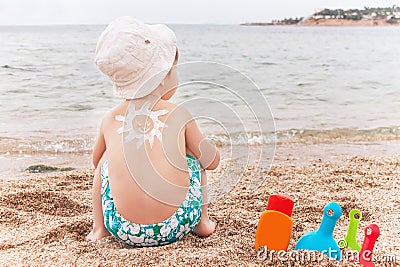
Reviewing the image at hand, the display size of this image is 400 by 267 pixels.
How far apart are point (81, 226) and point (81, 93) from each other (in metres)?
5.53

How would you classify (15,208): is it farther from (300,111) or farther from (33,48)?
(33,48)

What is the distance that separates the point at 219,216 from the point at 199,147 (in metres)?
0.43

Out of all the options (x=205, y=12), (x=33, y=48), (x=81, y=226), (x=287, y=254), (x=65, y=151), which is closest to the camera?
(x=287, y=254)

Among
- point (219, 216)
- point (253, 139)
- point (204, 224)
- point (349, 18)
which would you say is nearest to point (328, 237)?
point (204, 224)

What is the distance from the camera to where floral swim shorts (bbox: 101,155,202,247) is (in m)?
1.90

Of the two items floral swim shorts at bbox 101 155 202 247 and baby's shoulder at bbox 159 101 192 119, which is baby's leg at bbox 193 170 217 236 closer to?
floral swim shorts at bbox 101 155 202 247

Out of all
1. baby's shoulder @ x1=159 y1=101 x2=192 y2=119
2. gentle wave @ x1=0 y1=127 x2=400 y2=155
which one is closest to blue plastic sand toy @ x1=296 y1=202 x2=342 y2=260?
baby's shoulder @ x1=159 y1=101 x2=192 y2=119

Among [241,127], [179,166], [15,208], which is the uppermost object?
[179,166]

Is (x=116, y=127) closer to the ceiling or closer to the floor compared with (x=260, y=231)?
closer to the ceiling

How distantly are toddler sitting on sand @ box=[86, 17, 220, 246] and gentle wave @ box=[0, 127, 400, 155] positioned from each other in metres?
2.23

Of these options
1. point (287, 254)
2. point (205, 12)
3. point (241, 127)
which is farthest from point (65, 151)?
point (205, 12)

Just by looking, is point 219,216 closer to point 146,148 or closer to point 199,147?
point 199,147

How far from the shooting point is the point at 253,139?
16.5 feet

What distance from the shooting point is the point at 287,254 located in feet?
5.87
